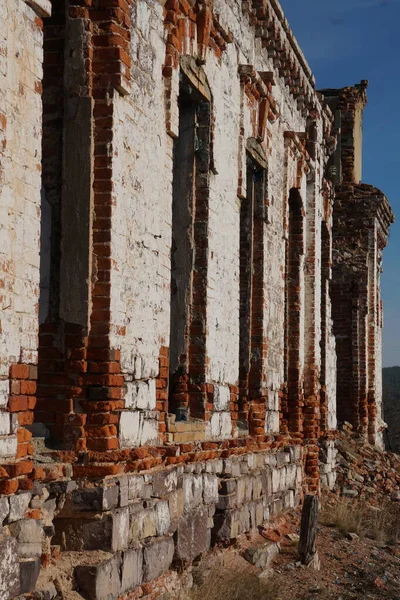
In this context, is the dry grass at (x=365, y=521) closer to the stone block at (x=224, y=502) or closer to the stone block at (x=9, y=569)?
the stone block at (x=224, y=502)

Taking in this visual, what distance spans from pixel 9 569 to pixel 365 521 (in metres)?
8.19

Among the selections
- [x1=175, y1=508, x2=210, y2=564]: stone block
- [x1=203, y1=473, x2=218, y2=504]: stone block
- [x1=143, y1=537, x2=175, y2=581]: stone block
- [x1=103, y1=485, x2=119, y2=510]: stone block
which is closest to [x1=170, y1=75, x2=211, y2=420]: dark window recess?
[x1=203, y1=473, x2=218, y2=504]: stone block

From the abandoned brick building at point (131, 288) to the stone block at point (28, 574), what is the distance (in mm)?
14

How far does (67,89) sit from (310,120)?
28.0 ft

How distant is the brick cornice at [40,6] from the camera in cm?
541

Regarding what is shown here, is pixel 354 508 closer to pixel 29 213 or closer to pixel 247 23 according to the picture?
pixel 247 23

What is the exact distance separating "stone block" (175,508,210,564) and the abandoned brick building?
2 centimetres

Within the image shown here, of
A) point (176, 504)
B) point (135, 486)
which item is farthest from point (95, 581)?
point (176, 504)

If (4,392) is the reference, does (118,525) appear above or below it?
below

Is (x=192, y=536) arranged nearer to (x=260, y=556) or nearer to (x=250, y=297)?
(x=260, y=556)

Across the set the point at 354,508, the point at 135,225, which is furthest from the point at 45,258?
the point at 354,508

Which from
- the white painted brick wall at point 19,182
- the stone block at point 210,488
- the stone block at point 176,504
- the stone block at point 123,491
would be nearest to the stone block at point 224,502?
the stone block at point 210,488

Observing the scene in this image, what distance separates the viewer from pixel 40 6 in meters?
5.47

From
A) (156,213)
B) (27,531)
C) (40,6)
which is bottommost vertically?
(27,531)
